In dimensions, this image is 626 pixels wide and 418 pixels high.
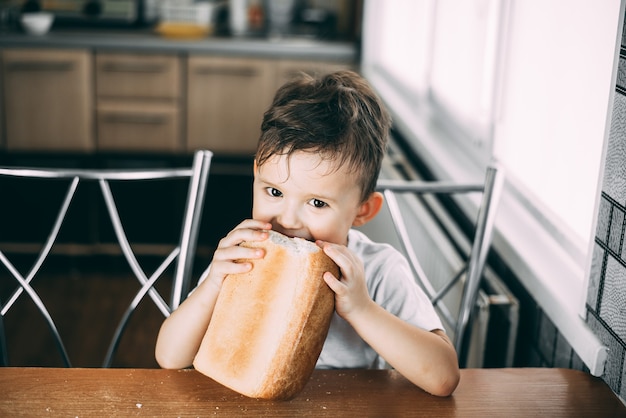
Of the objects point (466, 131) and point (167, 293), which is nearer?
point (466, 131)

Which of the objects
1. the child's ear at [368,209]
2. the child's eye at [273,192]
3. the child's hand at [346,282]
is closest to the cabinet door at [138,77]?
the child's ear at [368,209]

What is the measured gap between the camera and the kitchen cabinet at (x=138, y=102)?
11.4 ft

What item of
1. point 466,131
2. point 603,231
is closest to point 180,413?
point 603,231

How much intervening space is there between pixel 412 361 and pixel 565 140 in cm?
69

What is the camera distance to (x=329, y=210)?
99 centimetres

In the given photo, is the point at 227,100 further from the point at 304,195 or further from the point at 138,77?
Answer: the point at 304,195

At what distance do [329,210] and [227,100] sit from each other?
264cm

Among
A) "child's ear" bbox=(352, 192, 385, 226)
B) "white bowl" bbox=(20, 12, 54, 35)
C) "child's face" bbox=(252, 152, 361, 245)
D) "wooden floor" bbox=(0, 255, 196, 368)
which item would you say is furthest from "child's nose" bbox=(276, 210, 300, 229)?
"white bowl" bbox=(20, 12, 54, 35)

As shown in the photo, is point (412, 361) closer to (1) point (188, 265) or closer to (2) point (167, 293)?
(1) point (188, 265)

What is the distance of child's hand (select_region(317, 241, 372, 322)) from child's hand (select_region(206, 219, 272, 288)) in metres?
0.07

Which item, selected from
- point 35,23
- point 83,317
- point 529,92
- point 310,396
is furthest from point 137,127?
point 310,396

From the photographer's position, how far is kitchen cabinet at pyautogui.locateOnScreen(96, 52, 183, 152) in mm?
3471

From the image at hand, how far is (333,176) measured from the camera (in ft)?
→ 3.17

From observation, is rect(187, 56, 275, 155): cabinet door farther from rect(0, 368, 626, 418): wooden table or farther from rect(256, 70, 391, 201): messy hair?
rect(0, 368, 626, 418): wooden table
